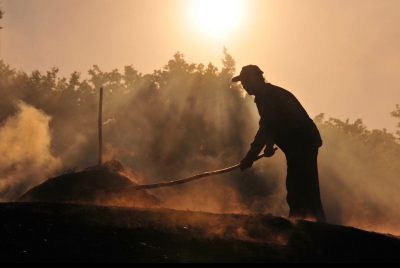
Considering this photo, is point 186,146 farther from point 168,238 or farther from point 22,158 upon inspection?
point 168,238

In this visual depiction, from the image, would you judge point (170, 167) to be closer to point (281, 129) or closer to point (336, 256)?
point (281, 129)

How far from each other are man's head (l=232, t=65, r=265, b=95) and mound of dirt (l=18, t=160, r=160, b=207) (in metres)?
3.19

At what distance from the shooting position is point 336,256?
562 cm

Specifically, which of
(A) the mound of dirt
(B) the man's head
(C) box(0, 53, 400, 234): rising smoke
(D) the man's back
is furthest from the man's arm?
(C) box(0, 53, 400, 234): rising smoke

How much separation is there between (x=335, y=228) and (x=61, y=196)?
861 cm

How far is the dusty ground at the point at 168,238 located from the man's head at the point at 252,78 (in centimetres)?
354

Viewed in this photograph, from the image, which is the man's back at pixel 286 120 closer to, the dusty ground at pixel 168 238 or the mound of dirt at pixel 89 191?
the dusty ground at pixel 168 238

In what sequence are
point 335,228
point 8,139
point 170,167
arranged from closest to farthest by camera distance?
point 335,228 → point 8,139 → point 170,167

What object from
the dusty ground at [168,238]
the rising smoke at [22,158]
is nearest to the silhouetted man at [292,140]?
the dusty ground at [168,238]

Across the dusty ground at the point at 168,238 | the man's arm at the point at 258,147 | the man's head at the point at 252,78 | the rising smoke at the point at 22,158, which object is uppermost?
the rising smoke at the point at 22,158

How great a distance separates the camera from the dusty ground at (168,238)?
5054 millimetres

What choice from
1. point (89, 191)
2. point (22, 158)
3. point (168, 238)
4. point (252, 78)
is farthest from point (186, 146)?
point (168, 238)

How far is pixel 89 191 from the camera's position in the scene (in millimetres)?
11539

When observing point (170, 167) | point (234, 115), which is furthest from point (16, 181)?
point (234, 115)
